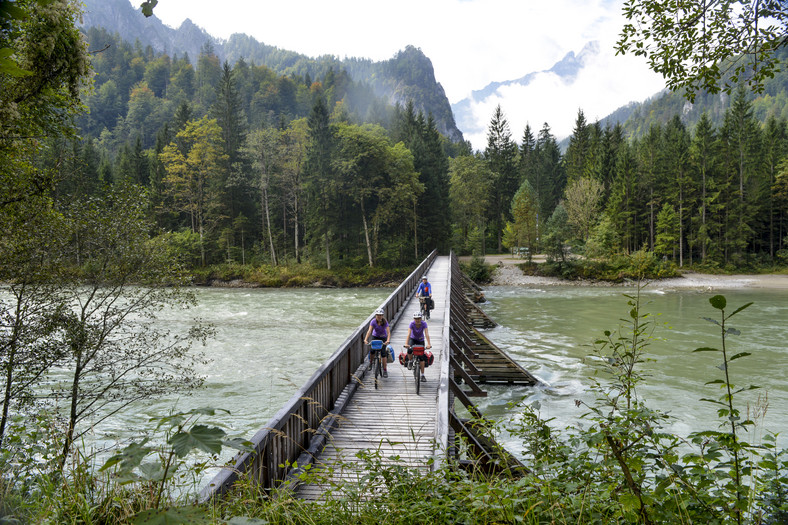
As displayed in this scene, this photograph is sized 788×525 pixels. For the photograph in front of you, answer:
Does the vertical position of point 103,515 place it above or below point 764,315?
above

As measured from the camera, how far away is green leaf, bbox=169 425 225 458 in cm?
156

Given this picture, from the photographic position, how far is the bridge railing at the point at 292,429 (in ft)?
12.6

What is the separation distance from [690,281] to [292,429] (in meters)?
45.9

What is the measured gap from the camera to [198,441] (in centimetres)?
165

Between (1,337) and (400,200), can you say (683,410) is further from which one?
(400,200)

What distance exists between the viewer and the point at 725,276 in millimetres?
44750

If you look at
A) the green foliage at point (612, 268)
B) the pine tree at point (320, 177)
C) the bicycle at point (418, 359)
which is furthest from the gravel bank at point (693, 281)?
the bicycle at point (418, 359)

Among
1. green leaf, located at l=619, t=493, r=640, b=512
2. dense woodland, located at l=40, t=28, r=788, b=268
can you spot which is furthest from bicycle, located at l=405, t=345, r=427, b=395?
dense woodland, located at l=40, t=28, r=788, b=268

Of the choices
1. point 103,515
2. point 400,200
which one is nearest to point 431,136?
point 400,200

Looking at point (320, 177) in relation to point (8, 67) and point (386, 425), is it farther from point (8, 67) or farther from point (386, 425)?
point (8, 67)

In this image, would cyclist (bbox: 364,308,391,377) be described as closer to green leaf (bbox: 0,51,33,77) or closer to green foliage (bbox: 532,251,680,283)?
green leaf (bbox: 0,51,33,77)

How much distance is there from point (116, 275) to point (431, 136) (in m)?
50.9

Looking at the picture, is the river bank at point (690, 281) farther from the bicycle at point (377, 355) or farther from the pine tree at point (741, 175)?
the bicycle at point (377, 355)

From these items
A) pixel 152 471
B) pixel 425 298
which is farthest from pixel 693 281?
pixel 152 471
